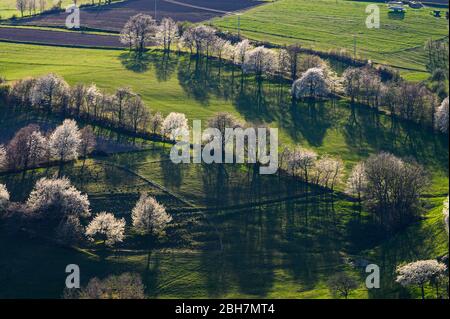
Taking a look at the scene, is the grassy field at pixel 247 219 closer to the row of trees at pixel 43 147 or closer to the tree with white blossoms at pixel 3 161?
the tree with white blossoms at pixel 3 161

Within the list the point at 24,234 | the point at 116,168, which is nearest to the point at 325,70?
the point at 116,168

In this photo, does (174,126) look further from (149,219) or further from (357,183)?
(357,183)

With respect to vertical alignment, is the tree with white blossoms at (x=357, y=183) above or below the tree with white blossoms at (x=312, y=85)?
below

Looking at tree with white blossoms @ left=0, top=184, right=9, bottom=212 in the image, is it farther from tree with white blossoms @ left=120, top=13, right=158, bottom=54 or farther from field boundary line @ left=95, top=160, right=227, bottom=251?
tree with white blossoms @ left=120, top=13, right=158, bottom=54

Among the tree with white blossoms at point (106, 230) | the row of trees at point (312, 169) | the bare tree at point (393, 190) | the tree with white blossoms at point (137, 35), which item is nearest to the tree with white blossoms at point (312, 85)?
the row of trees at point (312, 169)

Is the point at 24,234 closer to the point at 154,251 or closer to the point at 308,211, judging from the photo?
the point at 154,251

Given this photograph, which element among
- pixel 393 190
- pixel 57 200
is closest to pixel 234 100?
pixel 393 190
